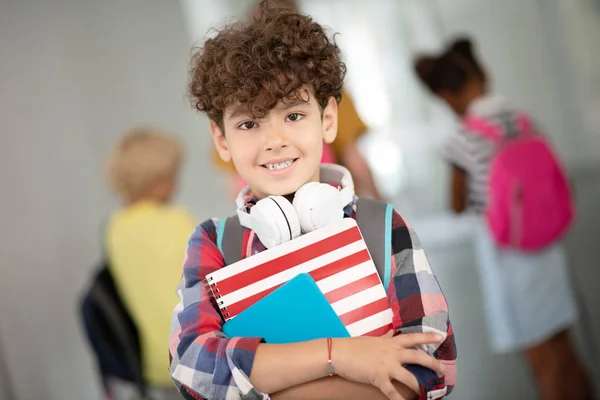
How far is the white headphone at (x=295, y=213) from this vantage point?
Answer: 749mm

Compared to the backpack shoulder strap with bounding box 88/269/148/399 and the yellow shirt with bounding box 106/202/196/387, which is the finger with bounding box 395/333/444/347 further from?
the backpack shoulder strap with bounding box 88/269/148/399

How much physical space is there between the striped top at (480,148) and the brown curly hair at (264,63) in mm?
1455

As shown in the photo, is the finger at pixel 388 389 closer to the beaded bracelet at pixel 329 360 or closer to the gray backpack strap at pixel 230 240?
the beaded bracelet at pixel 329 360

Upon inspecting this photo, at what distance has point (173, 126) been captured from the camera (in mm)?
2971

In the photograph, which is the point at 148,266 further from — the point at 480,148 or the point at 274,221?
the point at 480,148

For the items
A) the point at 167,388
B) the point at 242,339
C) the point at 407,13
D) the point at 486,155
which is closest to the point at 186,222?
the point at 167,388

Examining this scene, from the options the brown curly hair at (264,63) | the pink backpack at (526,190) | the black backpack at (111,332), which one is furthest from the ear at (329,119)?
the pink backpack at (526,190)

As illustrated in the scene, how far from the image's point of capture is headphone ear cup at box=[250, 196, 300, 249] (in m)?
0.75

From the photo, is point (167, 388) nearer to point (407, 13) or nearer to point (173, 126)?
point (173, 126)

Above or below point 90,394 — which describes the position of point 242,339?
above

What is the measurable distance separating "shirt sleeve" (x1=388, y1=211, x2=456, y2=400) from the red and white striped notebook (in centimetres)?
2

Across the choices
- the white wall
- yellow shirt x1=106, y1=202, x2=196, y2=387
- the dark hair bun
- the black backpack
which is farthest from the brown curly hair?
the white wall

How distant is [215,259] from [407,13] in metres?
2.08

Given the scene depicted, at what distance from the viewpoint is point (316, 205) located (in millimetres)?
757
